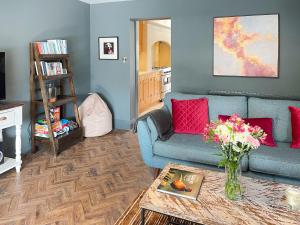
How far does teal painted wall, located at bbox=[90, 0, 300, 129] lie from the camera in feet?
12.4

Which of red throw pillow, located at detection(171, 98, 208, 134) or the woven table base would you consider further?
red throw pillow, located at detection(171, 98, 208, 134)

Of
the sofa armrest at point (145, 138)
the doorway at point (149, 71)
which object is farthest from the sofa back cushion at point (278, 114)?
the doorway at point (149, 71)

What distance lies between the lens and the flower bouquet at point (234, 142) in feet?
5.41

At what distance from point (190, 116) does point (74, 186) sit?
1.48m

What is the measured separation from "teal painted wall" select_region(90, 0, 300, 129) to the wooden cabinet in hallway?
1.30 metres

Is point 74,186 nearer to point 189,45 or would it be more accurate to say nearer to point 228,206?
point 228,206

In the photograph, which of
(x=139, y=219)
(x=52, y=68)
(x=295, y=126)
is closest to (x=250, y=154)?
(x=295, y=126)

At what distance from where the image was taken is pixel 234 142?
1662mm

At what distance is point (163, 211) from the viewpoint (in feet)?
5.47

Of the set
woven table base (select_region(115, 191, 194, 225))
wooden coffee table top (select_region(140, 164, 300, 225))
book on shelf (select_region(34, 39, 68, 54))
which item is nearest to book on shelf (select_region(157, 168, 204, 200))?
wooden coffee table top (select_region(140, 164, 300, 225))

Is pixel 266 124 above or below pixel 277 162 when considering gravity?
above

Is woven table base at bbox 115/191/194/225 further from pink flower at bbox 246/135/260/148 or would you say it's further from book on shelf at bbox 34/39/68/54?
book on shelf at bbox 34/39/68/54

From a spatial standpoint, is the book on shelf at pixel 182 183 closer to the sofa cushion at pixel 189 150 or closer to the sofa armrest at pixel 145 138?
the sofa cushion at pixel 189 150

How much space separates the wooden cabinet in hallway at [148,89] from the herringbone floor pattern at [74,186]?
2566mm
